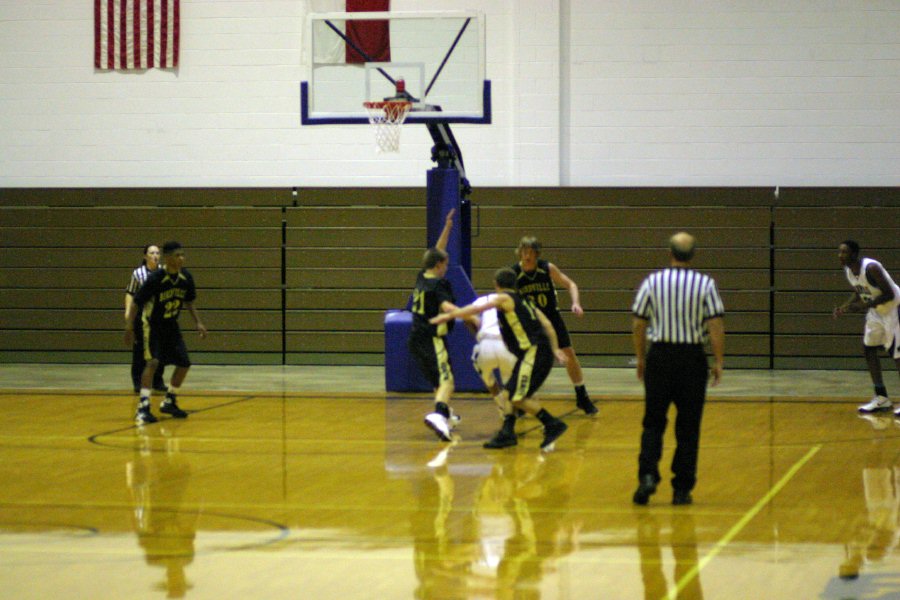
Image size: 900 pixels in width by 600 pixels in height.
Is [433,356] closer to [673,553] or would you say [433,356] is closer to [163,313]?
[163,313]

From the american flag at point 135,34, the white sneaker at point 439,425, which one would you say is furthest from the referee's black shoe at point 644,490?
the american flag at point 135,34

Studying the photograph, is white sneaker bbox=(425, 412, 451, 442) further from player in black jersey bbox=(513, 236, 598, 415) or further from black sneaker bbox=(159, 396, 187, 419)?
black sneaker bbox=(159, 396, 187, 419)

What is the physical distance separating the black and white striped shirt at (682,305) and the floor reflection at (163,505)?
3018 mm

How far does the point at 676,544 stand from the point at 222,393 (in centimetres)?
861

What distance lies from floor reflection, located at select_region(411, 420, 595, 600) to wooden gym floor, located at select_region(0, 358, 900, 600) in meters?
0.02

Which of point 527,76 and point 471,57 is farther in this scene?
point 527,76

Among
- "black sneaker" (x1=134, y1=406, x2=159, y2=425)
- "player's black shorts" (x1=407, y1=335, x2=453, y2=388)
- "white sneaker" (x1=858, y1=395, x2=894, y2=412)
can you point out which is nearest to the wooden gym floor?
"black sneaker" (x1=134, y1=406, x2=159, y2=425)

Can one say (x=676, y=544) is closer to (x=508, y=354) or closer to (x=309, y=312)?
(x=508, y=354)

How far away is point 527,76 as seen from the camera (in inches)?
719

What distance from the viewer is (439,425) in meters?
10.6

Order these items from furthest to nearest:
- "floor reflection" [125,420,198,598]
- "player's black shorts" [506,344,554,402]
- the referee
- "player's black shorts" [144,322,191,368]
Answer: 1. "player's black shorts" [144,322,191,368]
2. "player's black shorts" [506,344,554,402]
3. the referee
4. "floor reflection" [125,420,198,598]

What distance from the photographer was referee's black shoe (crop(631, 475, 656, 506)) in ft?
25.9

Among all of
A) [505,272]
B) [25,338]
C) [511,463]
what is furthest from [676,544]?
[25,338]

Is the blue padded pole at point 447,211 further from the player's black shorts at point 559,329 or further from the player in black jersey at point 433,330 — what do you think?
the player in black jersey at point 433,330
